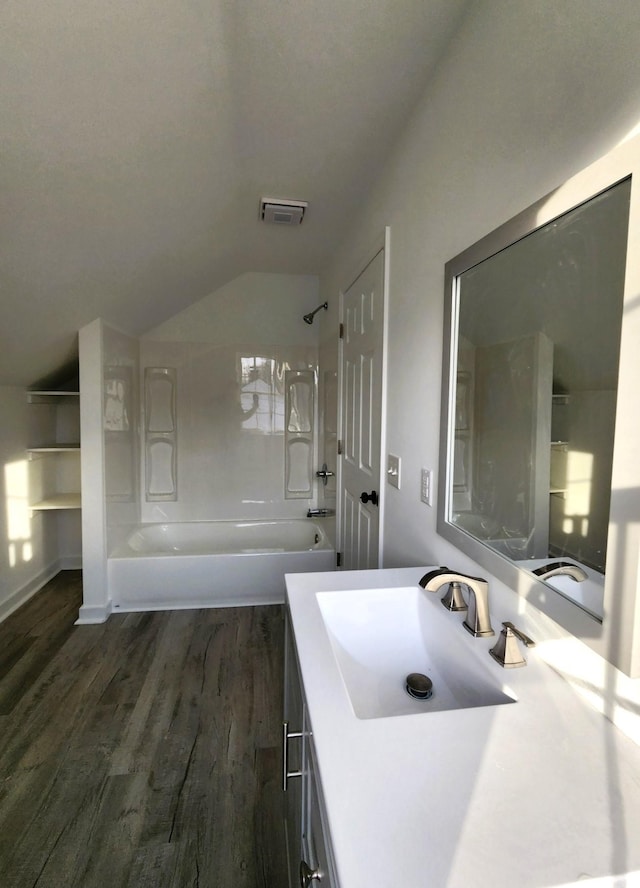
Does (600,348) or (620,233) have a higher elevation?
(620,233)

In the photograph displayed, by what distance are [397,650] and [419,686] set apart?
0.48 ft

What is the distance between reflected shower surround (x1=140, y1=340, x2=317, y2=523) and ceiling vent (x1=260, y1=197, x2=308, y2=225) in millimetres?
1195

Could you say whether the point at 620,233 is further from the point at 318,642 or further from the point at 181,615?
the point at 181,615

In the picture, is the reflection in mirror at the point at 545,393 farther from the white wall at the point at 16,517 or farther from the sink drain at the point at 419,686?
the white wall at the point at 16,517

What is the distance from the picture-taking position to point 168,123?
1469 millimetres

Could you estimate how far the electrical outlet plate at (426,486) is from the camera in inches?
55.3

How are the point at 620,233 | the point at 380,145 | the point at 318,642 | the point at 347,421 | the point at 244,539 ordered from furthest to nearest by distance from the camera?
the point at 244,539 < the point at 347,421 < the point at 380,145 < the point at 318,642 < the point at 620,233

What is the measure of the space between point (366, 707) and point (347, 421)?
178cm

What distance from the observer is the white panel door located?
1.95m

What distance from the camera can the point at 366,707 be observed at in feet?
3.15

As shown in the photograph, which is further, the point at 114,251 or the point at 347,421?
the point at 347,421

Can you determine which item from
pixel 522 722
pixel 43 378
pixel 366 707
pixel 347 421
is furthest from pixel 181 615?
pixel 522 722

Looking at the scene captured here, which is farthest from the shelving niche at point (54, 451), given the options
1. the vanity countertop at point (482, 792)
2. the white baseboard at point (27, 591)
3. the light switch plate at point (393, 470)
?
the vanity countertop at point (482, 792)

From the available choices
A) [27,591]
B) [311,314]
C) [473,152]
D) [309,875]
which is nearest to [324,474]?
[311,314]
